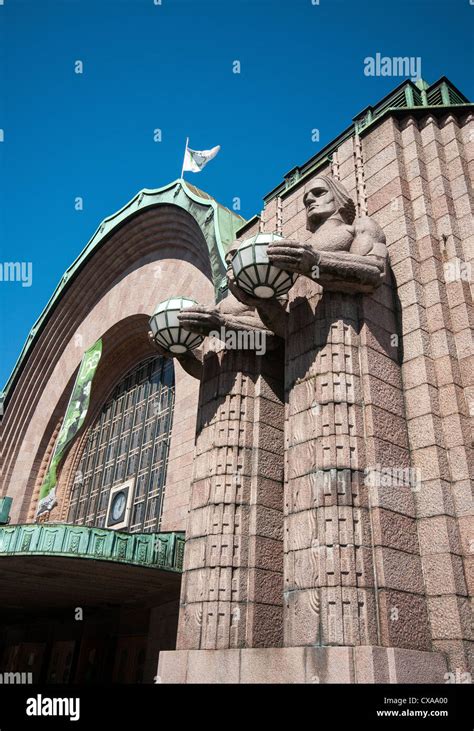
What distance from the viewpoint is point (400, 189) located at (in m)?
9.12

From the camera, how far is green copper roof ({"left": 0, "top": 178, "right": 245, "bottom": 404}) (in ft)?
46.8

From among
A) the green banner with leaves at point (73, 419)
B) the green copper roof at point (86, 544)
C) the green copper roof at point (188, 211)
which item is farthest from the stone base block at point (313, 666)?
the green banner with leaves at point (73, 419)

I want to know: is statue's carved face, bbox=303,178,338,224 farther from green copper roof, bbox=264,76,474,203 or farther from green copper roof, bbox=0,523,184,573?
green copper roof, bbox=0,523,184,573

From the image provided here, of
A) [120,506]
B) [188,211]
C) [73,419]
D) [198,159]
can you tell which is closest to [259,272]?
[188,211]

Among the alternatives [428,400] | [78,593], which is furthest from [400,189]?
[78,593]

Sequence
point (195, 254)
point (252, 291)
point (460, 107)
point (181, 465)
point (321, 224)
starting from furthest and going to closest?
point (195, 254), point (181, 465), point (460, 107), point (321, 224), point (252, 291)

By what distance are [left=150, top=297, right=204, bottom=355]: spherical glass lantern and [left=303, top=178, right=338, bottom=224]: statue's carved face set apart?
234 cm

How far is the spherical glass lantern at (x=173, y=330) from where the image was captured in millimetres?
9070

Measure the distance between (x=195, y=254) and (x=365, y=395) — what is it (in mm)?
11460

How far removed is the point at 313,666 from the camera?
5773mm

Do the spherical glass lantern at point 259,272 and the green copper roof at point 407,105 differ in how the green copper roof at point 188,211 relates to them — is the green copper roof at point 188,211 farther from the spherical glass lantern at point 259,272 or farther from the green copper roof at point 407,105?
the spherical glass lantern at point 259,272

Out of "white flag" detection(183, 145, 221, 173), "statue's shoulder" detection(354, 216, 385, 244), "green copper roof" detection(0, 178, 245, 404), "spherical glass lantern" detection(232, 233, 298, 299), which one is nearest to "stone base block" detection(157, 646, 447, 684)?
"spherical glass lantern" detection(232, 233, 298, 299)

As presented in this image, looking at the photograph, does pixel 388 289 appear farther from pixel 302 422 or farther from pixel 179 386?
pixel 179 386

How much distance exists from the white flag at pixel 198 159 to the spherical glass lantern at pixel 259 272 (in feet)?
42.8
